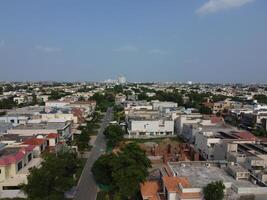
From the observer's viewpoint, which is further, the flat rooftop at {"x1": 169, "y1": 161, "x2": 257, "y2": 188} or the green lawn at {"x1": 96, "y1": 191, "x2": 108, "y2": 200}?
the green lawn at {"x1": 96, "y1": 191, "x2": 108, "y2": 200}

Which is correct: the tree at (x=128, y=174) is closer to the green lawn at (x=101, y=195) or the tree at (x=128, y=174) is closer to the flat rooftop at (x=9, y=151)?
the green lawn at (x=101, y=195)

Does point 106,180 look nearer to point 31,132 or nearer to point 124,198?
point 124,198

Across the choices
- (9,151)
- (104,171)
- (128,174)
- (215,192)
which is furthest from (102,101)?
(215,192)

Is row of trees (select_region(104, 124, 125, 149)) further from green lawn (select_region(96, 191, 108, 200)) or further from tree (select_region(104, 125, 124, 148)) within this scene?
green lawn (select_region(96, 191, 108, 200))

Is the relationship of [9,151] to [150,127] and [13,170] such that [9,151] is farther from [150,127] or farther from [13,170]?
[150,127]

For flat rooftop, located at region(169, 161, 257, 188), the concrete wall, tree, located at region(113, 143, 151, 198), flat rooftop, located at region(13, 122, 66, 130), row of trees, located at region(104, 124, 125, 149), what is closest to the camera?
flat rooftop, located at region(169, 161, 257, 188)

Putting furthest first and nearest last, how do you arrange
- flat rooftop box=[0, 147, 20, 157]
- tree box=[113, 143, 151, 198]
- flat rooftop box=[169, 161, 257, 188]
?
flat rooftop box=[0, 147, 20, 157], tree box=[113, 143, 151, 198], flat rooftop box=[169, 161, 257, 188]

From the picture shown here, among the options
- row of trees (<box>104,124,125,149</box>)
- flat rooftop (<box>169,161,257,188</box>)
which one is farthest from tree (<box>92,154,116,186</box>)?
row of trees (<box>104,124,125,149</box>)

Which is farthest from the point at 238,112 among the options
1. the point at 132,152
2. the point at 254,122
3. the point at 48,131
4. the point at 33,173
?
the point at 33,173
